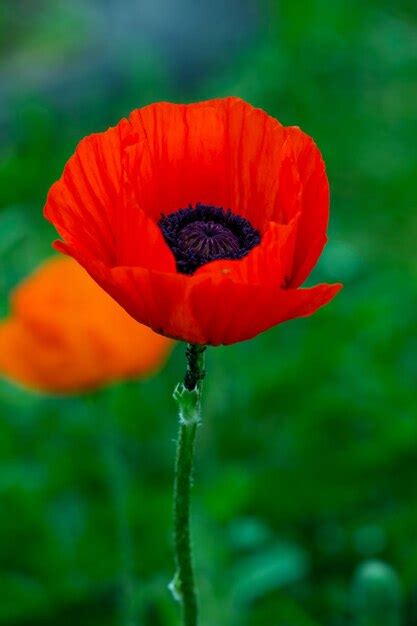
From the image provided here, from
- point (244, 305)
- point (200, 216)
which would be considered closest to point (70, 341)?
point (200, 216)

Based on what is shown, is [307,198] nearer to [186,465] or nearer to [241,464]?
[186,465]

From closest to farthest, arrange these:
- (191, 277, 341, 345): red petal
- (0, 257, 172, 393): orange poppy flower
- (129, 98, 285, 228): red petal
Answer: (191, 277, 341, 345): red petal < (129, 98, 285, 228): red petal < (0, 257, 172, 393): orange poppy flower

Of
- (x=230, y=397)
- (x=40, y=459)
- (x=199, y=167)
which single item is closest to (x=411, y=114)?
(x=230, y=397)

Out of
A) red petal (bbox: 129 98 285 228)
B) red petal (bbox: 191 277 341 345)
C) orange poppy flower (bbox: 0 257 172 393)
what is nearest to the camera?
red petal (bbox: 191 277 341 345)

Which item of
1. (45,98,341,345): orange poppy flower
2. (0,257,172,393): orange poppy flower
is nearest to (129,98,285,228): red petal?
(45,98,341,345): orange poppy flower

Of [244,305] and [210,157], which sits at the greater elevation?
[210,157]

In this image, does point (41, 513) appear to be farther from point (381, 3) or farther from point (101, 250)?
point (381, 3)

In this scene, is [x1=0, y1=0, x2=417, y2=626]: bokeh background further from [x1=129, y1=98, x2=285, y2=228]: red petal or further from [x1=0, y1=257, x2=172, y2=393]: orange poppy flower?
[x1=129, y1=98, x2=285, y2=228]: red petal
